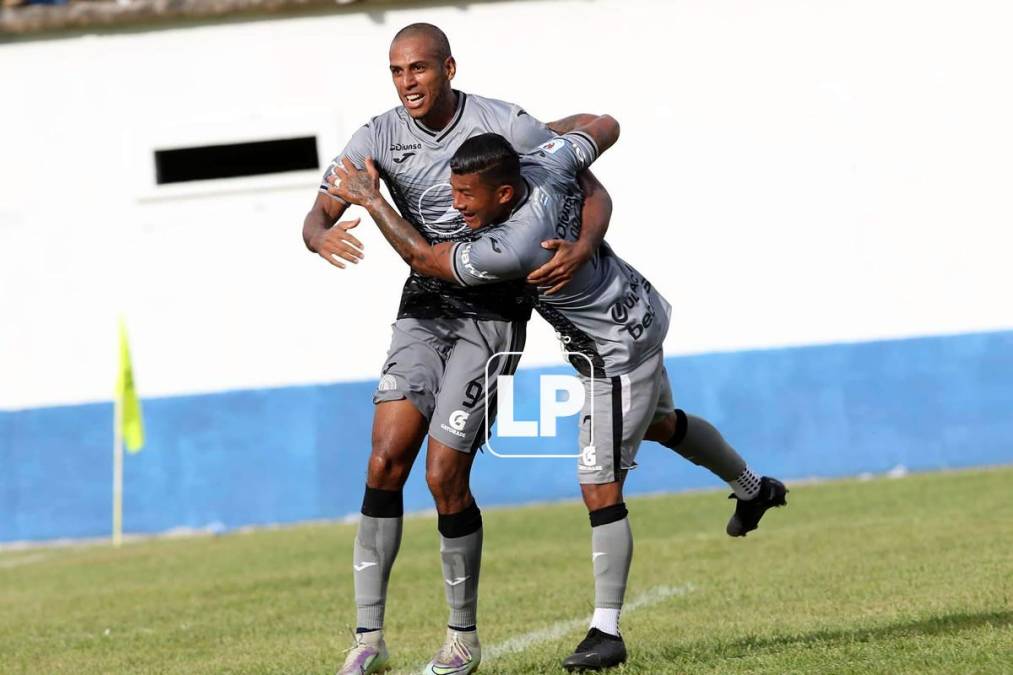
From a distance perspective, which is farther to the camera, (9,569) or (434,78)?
(9,569)

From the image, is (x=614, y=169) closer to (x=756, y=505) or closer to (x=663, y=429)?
Result: (x=756, y=505)

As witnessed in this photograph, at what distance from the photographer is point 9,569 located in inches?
591

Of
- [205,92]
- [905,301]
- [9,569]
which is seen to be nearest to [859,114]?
[905,301]

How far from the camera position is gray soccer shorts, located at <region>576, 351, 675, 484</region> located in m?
6.47

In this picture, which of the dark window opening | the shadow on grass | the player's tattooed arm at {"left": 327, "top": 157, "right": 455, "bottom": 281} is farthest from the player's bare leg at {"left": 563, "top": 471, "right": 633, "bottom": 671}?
the dark window opening

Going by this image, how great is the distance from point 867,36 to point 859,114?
0.82 m

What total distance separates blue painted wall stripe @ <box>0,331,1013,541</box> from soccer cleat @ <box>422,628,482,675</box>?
11.2 meters

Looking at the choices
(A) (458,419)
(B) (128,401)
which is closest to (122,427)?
(B) (128,401)

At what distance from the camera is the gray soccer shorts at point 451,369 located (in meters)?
6.59

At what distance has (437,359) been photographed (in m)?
6.80

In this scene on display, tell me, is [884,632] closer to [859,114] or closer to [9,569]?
[9,569]

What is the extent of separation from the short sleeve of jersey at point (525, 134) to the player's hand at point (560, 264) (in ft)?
1.67

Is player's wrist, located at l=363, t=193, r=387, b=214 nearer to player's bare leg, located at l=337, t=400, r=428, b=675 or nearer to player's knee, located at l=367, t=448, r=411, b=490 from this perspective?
player's bare leg, located at l=337, t=400, r=428, b=675

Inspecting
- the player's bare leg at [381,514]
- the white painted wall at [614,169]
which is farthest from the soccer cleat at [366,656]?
the white painted wall at [614,169]
